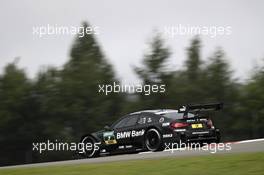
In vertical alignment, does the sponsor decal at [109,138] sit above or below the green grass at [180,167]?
above

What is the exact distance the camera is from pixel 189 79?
159ft

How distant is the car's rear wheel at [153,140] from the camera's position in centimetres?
1551

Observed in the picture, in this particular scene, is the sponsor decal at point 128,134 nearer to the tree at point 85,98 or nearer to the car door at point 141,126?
the car door at point 141,126

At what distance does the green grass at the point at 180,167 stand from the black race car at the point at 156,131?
126 inches

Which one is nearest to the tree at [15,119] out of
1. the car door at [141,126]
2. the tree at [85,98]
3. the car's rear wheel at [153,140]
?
the tree at [85,98]

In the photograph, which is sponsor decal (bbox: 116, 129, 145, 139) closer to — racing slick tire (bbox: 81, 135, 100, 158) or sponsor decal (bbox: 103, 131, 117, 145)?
sponsor decal (bbox: 103, 131, 117, 145)

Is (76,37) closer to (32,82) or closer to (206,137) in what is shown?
(32,82)

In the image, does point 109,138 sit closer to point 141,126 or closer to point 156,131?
point 141,126

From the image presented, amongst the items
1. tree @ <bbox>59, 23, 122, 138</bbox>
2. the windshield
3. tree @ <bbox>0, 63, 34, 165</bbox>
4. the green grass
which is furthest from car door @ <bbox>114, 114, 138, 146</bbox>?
tree @ <bbox>0, 63, 34, 165</bbox>

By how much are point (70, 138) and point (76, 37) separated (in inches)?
494

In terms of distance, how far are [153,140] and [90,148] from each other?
2.39 metres

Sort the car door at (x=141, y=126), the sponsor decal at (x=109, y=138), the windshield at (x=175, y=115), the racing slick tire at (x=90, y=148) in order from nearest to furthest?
1. the windshield at (x=175, y=115)
2. the car door at (x=141, y=126)
3. the sponsor decal at (x=109, y=138)
4. the racing slick tire at (x=90, y=148)

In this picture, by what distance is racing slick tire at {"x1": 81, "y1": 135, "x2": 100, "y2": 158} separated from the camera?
1731 cm

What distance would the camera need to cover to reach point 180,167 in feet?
35.5
